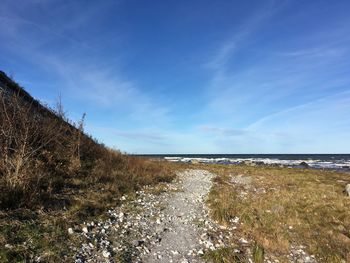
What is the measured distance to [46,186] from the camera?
11.7 m

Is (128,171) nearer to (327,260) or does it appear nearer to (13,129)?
(13,129)

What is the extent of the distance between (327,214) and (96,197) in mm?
10443

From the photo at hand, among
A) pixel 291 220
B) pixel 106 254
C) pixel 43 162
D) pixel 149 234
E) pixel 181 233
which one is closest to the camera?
pixel 106 254

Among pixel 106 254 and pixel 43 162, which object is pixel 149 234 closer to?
pixel 106 254

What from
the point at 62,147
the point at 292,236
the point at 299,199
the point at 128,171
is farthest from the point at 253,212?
the point at 62,147

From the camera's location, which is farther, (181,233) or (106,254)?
(181,233)

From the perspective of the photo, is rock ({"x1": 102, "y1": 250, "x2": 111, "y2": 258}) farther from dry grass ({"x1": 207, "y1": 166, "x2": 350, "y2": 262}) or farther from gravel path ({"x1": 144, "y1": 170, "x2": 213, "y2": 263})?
dry grass ({"x1": 207, "y1": 166, "x2": 350, "y2": 262})

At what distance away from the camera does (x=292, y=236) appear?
10.6 meters

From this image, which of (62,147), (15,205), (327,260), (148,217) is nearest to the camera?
(327,260)

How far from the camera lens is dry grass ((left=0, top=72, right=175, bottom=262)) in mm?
7617

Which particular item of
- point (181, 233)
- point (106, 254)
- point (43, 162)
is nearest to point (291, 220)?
point (181, 233)

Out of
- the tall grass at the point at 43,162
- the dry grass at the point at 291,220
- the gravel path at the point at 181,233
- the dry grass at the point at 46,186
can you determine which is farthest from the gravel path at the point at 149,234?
the tall grass at the point at 43,162

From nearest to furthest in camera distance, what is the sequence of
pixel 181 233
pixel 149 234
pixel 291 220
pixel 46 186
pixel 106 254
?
pixel 106 254
pixel 149 234
pixel 181 233
pixel 46 186
pixel 291 220

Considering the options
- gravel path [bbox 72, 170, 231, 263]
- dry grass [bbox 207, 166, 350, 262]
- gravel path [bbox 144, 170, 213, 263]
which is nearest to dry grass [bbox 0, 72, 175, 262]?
gravel path [bbox 72, 170, 231, 263]
